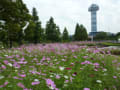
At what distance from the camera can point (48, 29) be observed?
86.0ft

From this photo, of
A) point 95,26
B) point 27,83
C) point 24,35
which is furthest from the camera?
point 95,26

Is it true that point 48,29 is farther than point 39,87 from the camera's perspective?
Yes

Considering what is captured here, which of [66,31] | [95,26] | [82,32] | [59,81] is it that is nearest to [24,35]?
[59,81]

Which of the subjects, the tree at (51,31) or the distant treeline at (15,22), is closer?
the distant treeline at (15,22)

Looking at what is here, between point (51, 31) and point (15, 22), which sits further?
point (51, 31)

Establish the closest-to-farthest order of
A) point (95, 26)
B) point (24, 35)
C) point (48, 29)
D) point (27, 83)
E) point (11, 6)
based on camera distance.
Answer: point (27, 83) < point (11, 6) < point (24, 35) < point (48, 29) < point (95, 26)

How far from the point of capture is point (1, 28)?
10.7 metres

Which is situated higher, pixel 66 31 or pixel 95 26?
pixel 95 26

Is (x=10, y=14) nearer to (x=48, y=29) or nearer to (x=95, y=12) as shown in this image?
(x=48, y=29)

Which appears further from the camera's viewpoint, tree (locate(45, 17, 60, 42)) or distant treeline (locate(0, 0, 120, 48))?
tree (locate(45, 17, 60, 42))

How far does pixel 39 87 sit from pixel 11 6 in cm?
1026

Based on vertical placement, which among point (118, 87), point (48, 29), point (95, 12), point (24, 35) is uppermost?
point (95, 12)

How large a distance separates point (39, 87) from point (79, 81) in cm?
70

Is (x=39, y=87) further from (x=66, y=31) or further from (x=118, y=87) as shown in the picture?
(x=66, y=31)
